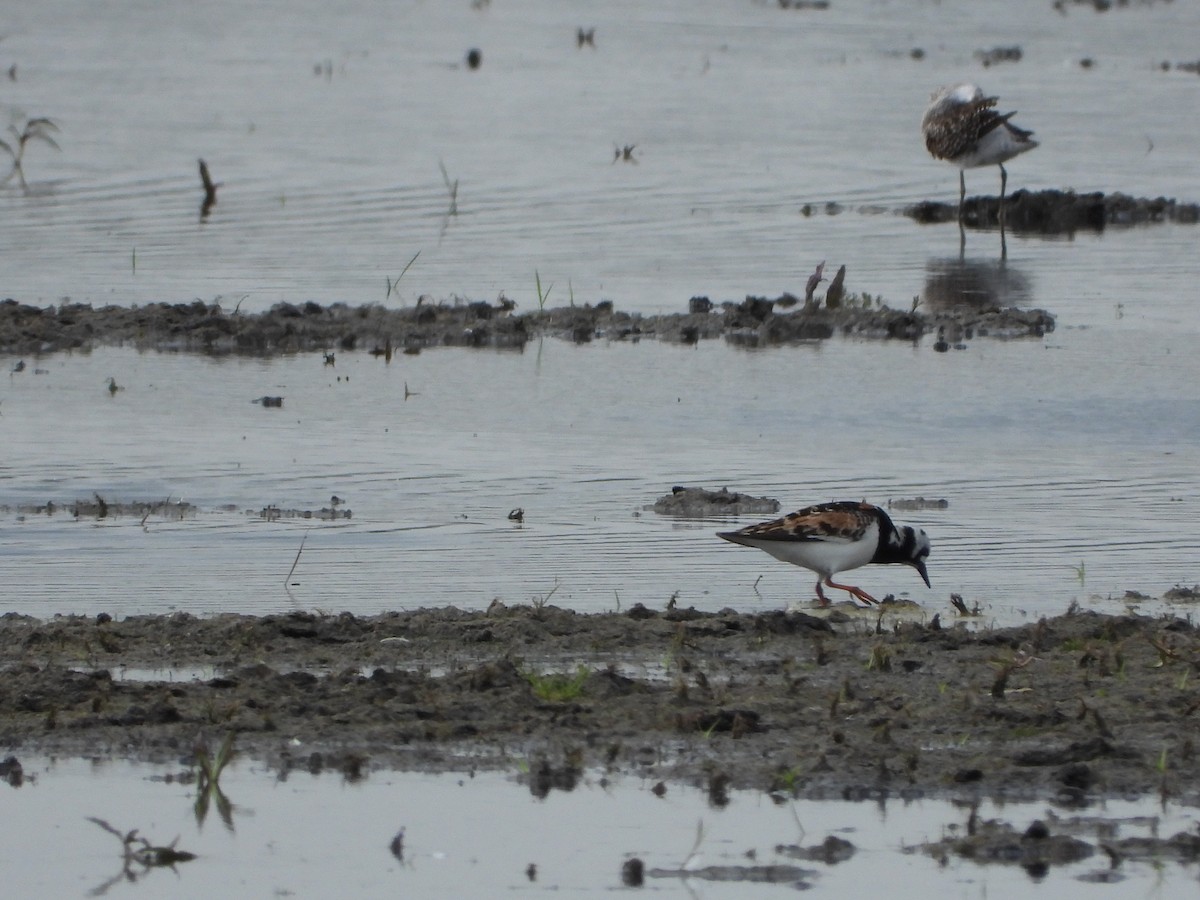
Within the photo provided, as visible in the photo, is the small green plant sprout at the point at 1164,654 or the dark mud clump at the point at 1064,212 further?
the dark mud clump at the point at 1064,212

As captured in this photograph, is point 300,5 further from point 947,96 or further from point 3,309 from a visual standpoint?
point 3,309

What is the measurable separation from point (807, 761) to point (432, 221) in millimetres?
15654

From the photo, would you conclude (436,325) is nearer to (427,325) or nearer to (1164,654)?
(427,325)

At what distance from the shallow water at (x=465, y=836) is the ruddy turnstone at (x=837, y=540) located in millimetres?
2938

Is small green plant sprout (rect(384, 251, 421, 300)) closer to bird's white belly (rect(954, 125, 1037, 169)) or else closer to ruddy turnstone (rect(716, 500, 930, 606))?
bird's white belly (rect(954, 125, 1037, 169))

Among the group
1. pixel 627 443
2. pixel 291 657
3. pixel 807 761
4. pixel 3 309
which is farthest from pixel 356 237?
pixel 807 761

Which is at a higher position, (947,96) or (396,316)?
(947,96)

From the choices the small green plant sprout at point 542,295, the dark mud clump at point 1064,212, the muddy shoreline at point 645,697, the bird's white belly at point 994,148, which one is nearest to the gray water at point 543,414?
the small green plant sprout at point 542,295

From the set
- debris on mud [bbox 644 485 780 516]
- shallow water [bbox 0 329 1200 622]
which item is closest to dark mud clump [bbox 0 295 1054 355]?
shallow water [bbox 0 329 1200 622]

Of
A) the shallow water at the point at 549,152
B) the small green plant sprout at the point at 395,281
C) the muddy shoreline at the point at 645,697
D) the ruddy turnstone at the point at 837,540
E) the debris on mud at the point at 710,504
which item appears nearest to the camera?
the muddy shoreline at the point at 645,697

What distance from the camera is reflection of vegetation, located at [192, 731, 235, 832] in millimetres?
6633

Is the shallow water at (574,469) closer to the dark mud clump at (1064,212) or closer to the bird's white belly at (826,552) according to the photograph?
the bird's white belly at (826,552)

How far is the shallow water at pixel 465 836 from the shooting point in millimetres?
6164

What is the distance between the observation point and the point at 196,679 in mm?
7891
